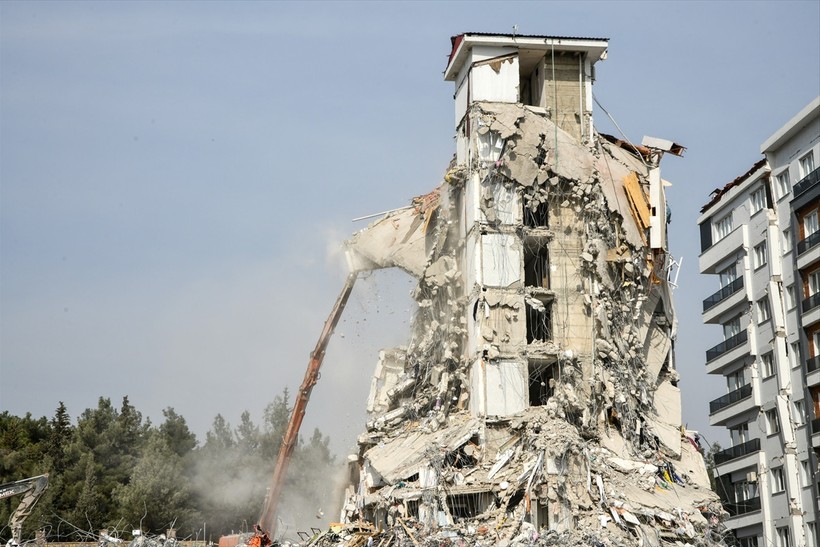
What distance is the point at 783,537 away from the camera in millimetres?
48531

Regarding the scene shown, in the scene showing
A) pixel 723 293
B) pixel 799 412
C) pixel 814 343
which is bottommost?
pixel 799 412

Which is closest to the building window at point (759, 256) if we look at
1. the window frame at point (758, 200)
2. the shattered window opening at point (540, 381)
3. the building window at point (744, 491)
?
the window frame at point (758, 200)

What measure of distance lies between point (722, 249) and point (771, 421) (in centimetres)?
903

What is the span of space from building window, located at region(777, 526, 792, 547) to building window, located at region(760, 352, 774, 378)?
651cm

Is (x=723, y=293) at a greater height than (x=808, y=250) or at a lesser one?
greater

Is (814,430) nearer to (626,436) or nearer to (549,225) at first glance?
(626,436)

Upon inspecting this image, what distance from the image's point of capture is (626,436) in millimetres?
41188

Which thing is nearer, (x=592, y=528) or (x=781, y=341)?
(x=592, y=528)

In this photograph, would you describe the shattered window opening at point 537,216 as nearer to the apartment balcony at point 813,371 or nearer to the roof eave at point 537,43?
the roof eave at point 537,43

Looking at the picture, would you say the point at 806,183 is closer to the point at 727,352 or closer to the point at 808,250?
the point at 808,250

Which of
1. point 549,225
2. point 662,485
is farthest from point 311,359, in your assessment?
point 662,485

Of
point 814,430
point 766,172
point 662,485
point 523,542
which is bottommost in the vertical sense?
point 523,542

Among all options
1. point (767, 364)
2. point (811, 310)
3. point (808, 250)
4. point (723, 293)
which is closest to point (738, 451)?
point (767, 364)

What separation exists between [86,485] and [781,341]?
1348 inches
